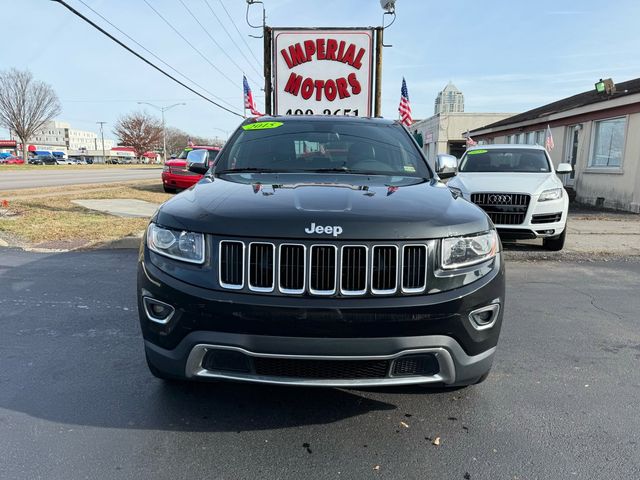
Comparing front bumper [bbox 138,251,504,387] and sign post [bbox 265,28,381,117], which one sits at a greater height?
sign post [bbox 265,28,381,117]

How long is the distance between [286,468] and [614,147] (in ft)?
50.9

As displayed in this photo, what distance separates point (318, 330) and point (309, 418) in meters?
0.72

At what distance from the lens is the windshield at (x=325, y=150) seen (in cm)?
359

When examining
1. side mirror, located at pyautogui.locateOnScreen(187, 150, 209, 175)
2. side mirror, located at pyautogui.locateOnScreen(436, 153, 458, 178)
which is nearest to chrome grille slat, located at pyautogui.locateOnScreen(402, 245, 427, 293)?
side mirror, located at pyautogui.locateOnScreen(436, 153, 458, 178)

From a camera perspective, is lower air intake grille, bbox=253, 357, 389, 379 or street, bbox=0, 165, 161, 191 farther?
street, bbox=0, 165, 161, 191

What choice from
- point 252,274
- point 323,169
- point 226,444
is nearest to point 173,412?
point 226,444

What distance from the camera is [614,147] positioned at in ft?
47.1

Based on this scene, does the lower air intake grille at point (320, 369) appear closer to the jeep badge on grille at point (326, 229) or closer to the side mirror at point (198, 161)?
the jeep badge on grille at point (326, 229)

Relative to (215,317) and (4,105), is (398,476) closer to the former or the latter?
(215,317)

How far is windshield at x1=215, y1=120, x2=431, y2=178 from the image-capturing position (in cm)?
359

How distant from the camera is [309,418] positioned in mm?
2627

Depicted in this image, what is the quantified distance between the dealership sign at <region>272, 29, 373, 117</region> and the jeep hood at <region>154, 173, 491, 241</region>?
8.23 meters

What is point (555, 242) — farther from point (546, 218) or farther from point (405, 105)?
point (405, 105)

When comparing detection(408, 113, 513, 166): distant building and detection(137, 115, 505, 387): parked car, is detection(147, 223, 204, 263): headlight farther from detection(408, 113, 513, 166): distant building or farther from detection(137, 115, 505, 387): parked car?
detection(408, 113, 513, 166): distant building
